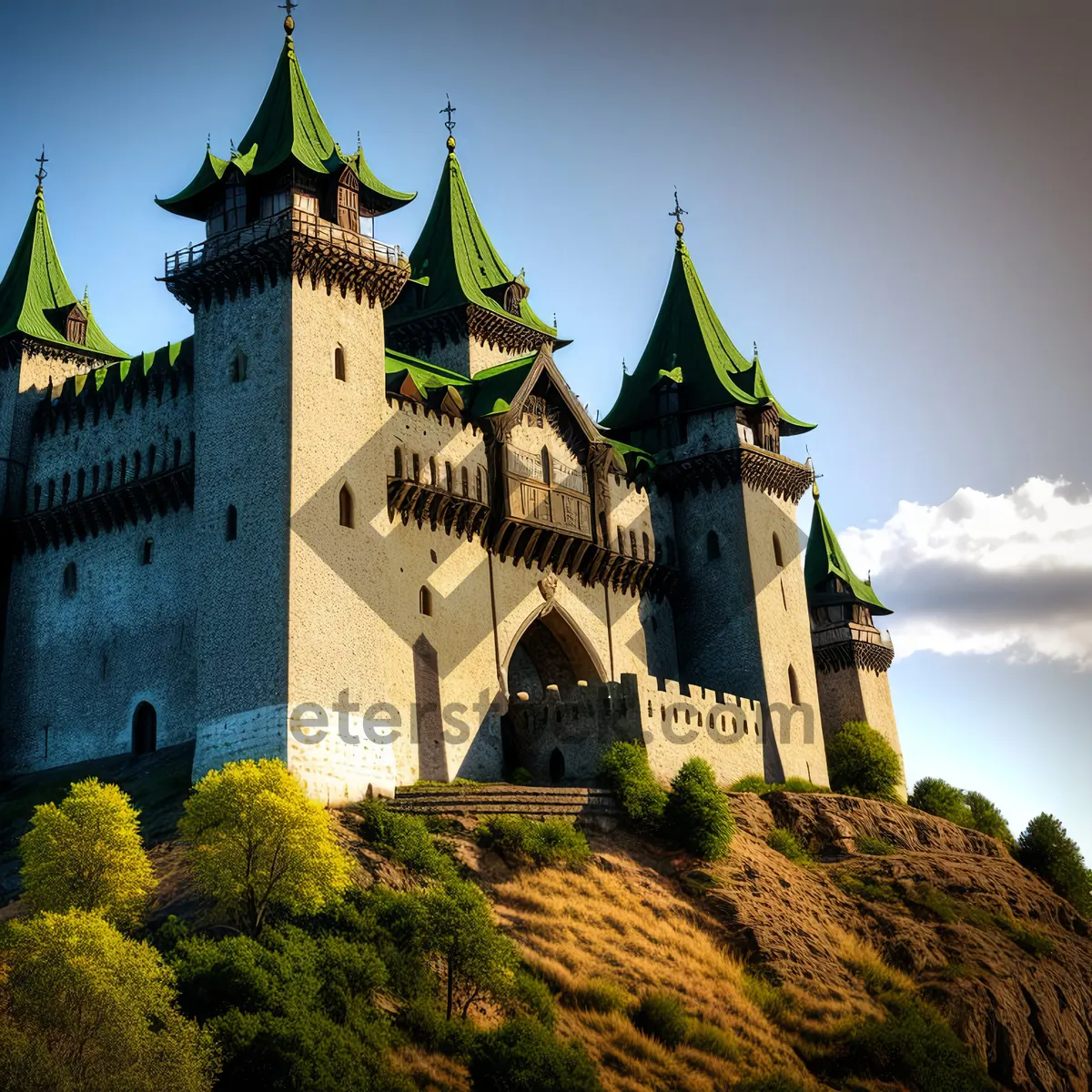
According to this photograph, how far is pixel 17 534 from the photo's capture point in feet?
200

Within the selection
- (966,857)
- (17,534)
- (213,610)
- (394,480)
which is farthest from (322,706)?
(966,857)

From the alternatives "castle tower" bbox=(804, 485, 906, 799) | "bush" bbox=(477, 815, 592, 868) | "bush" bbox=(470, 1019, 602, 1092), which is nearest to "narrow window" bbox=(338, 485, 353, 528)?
"bush" bbox=(477, 815, 592, 868)

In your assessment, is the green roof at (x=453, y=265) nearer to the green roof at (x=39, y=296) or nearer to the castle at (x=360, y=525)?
the castle at (x=360, y=525)

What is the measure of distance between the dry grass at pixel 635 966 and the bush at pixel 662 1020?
1.35 ft

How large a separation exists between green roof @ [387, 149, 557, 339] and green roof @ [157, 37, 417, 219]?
12.6 m

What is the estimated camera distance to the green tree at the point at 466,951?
40.5 meters

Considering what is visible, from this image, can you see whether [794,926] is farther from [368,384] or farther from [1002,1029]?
[368,384]

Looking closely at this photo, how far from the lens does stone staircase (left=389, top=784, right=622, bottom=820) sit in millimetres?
49500

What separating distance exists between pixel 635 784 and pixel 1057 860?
21981 millimetres

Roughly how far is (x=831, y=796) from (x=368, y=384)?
22.5m

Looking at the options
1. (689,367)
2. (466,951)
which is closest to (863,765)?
(689,367)

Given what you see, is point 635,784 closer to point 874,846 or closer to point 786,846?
point 786,846

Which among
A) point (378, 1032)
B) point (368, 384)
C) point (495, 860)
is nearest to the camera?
point (378, 1032)

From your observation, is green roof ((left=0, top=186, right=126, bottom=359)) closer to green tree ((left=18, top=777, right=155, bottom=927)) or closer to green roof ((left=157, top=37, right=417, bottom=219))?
green roof ((left=157, top=37, right=417, bottom=219))
